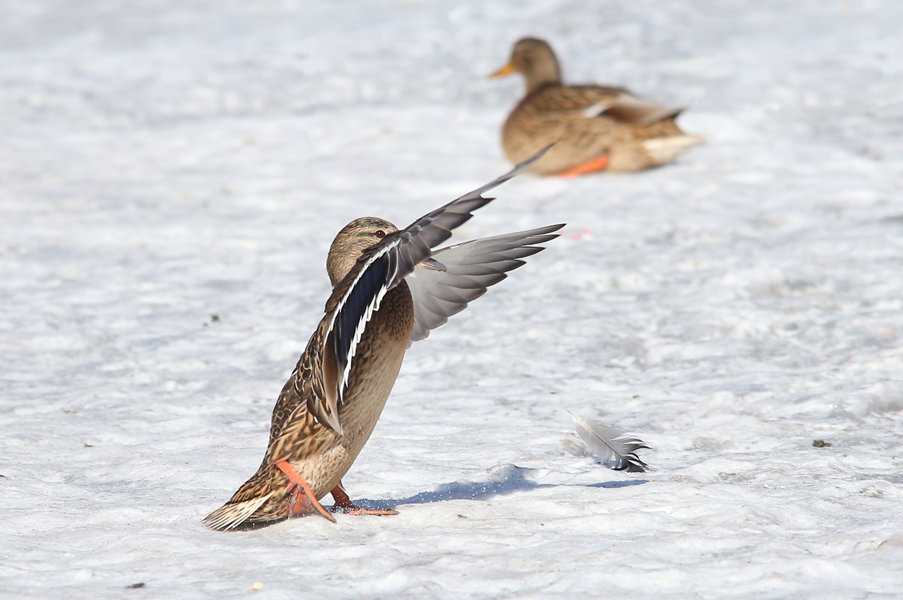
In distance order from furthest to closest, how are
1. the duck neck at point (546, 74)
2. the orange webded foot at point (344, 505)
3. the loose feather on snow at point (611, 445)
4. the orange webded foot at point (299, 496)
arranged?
the duck neck at point (546, 74) → the loose feather on snow at point (611, 445) → the orange webded foot at point (344, 505) → the orange webded foot at point (299, 496)

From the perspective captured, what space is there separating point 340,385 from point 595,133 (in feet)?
18.3

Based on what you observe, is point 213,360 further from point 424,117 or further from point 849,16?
point 849,16

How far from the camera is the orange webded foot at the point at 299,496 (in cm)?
337

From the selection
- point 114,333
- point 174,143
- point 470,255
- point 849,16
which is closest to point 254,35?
point 174,143

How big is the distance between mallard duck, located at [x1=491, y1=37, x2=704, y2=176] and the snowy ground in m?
0.21

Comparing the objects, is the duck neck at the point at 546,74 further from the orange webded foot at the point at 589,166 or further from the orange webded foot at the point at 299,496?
the orange webded foot at the point at 299,496

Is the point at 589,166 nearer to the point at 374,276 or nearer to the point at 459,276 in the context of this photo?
the point at 459,276

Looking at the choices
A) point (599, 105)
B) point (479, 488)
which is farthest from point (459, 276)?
point (599, 105)

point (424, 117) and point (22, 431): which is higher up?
point (424, 117)

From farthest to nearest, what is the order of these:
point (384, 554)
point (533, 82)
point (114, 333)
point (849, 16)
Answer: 1. point (849, 16)
2. point (533, 82)
3. point (114, 333)
4. point (384, 554)

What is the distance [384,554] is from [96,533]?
934 mm

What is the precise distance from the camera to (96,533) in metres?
3.35

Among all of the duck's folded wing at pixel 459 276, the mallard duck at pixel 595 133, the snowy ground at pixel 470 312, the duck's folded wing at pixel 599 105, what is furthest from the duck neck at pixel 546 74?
the duck's folded wing at pixel 459 276

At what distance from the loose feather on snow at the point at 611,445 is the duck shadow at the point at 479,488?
0.07 meters
